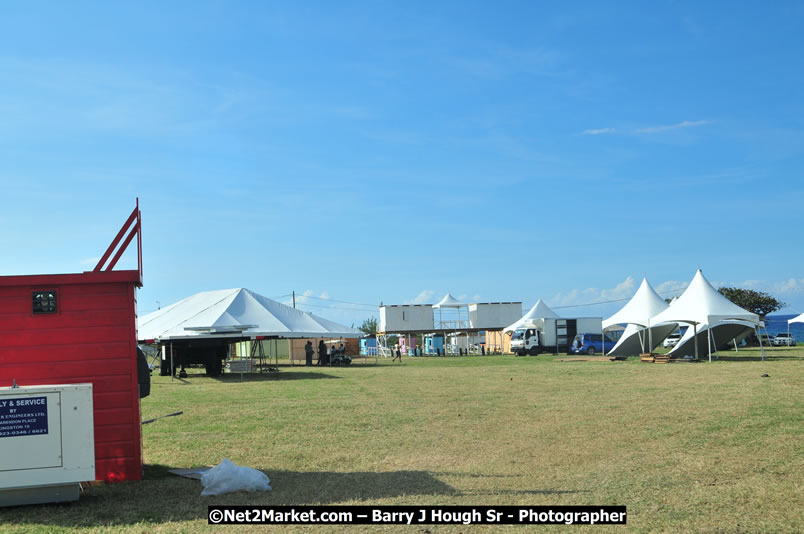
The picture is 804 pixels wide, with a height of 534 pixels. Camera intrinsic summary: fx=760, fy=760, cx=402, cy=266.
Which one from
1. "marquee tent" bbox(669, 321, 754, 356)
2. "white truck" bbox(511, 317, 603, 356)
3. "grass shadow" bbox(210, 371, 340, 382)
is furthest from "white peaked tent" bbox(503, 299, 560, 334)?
"grass shadow" bbox(210, 371, 340, 382)

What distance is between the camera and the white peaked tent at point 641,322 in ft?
121

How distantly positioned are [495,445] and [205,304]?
28136 millimetres

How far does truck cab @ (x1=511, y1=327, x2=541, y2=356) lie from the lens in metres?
51.5

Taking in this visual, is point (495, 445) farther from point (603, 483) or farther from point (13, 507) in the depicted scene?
point (13, 507)

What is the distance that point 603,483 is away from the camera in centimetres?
770

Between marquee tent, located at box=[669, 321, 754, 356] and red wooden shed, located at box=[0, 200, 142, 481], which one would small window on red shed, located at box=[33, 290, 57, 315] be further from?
marquee tent, located at box=[669, 321, 754, 356]

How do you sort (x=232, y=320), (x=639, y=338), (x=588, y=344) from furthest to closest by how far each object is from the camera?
1. (x=588, y=344)
2. (x=639, y=338)
3. (x=232, y=320)

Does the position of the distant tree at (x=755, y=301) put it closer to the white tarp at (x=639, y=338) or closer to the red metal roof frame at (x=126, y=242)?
the white tarp at (x=639, y=338)

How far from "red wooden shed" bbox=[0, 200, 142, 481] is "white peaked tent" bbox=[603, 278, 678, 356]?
3061 centimetres

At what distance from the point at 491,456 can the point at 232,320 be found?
24.9 metres

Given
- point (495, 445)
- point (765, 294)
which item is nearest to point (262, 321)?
point (495, 445)

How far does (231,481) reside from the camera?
770 centimetres

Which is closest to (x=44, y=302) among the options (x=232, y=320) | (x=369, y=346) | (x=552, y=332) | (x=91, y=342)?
(x=91, y=342)

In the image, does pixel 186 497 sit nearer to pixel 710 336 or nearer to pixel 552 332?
pixel 710 336
